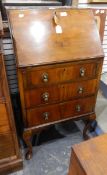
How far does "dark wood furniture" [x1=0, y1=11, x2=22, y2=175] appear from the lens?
1.09 metres

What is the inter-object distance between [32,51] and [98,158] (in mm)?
741

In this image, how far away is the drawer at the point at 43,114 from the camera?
131cm

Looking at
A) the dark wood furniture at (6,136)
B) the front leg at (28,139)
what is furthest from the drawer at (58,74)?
the front leg at (28,139)

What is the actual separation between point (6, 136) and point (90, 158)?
2.46 ft

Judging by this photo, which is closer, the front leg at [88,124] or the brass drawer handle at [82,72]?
the brass drawer handle at [82,72]

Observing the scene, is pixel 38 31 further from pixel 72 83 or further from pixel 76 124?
pixel 76 124

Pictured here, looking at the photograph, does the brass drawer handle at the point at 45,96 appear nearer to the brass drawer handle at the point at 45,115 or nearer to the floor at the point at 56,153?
the brass drawer handle at the point at 45,115

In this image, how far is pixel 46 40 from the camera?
46.1 inches

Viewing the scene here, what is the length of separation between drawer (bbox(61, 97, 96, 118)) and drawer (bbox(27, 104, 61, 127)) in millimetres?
62

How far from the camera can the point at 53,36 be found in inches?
46.9

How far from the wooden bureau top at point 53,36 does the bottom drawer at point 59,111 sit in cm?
38

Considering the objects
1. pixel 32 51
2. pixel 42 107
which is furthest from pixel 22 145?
pixel 32 51

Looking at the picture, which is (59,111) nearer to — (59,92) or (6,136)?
(59,92)

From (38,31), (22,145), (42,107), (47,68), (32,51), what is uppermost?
(38,31)
